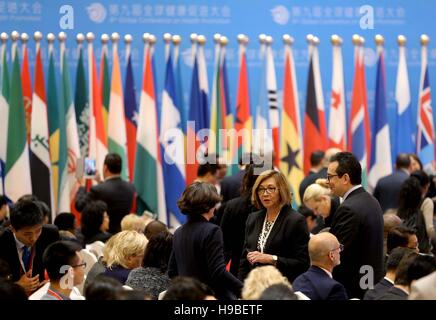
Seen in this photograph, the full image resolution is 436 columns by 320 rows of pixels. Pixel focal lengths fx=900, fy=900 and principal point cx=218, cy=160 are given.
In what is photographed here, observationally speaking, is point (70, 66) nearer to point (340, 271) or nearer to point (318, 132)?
point (318, 132)

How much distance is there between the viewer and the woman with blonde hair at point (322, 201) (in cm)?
670

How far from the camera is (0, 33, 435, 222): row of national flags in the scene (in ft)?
32.0

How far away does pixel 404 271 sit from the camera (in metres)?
4.38

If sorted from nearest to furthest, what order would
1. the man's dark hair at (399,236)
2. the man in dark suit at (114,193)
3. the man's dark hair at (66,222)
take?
the man's dark hair at (399,236)
the man's dark hair at (66,222)
the man in dark suit at (114,193)

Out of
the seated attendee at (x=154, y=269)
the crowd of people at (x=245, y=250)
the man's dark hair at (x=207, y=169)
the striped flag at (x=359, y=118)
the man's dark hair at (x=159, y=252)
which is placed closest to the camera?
the crowd of people at (x=245, y=250)

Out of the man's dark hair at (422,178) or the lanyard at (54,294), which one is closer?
the lanyard at (54,294)

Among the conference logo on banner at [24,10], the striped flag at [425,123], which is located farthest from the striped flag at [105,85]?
the striped flag at [425,123]

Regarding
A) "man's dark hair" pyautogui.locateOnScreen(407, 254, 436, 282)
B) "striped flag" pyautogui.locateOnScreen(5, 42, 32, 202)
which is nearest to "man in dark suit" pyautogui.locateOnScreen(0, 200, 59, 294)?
"man's dark hair" pyautogui.locateOnScreen(407, 254, 436, 282)

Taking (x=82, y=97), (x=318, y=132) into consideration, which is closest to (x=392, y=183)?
(x=318, y=132)

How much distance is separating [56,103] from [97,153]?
2.42ft

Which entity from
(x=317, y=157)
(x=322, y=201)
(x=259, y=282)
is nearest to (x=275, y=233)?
(x=259, y=282)

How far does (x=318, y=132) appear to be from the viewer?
10156 millimetres

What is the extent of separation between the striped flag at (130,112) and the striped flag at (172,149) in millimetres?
363

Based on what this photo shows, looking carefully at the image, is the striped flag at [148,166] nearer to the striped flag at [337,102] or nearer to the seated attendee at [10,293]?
the striped flag at [337,102]
